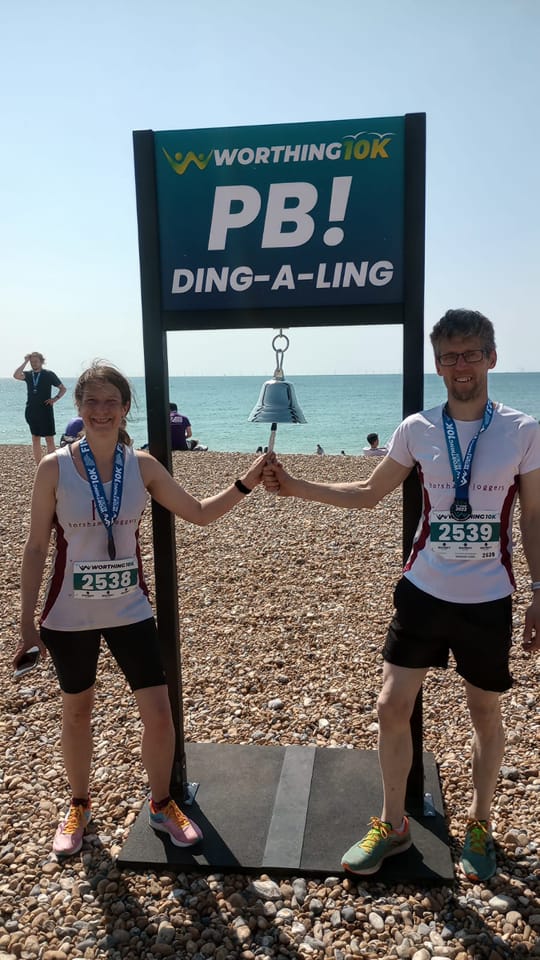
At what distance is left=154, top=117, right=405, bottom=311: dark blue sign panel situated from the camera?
308 centimetres

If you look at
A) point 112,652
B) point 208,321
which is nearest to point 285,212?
point 208,321

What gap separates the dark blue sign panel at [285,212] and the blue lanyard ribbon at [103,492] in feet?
3.01

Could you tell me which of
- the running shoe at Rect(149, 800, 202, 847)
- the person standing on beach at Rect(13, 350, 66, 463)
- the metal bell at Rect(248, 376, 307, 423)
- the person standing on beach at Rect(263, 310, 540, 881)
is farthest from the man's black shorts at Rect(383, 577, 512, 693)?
the person standing on beach at Rect(13, 350, 66, 463)

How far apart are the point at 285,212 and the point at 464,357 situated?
110 centimetres

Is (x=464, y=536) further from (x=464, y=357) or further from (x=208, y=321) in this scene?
(x=208, y=321)

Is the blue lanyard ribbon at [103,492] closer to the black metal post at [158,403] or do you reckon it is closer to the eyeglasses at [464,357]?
the black metal post at [158,403]

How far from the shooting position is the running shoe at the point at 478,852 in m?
2.95

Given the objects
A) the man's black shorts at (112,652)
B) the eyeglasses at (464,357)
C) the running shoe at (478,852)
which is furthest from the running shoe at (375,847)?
the eyeglasses at (464,357)

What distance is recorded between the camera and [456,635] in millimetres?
2752

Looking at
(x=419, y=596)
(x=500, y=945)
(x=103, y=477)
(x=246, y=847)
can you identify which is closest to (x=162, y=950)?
(x=246, y=847)

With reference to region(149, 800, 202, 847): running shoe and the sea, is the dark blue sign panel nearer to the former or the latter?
region(149, 800, 202, 847): running shoe

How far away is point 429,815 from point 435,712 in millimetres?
1090

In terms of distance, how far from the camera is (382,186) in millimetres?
3084

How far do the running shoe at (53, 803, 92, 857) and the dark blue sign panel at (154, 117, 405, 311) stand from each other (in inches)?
97.1
